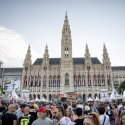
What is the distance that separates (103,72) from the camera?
80.1 m

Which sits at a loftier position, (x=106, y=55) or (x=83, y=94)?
(x=106, y=55)

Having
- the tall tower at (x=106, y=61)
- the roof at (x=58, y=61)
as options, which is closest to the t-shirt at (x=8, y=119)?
the tall tower at (x=106, y=61)

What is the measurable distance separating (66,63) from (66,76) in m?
4.93

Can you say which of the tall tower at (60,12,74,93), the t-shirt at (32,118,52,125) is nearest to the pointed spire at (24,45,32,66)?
the tall tower at (60,12,74,93)

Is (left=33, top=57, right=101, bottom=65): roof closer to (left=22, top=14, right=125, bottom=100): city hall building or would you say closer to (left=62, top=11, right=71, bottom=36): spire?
(left=22, top=14, right=125, bottom=100): city hall building

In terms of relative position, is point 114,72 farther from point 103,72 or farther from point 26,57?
point 26,57

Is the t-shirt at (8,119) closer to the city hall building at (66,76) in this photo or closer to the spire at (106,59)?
the city hall building at (66,76)

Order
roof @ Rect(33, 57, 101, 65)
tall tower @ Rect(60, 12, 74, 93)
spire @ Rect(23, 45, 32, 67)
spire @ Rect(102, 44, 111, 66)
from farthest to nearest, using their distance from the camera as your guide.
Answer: roof @ Rect(33, 57, 101, 65) < spire @ Rect(23, 45, 32, 67) < spire @ Rect(102, 44, 111, 66) < tall tower @ Rect(60, 12, 74, 93)

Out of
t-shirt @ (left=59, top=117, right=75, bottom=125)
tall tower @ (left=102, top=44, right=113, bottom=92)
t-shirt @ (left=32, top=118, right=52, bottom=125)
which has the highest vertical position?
tall tower @ (left=102, top=44, right=113, bottom=92)

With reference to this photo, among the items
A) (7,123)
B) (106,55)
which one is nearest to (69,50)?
(106,55)

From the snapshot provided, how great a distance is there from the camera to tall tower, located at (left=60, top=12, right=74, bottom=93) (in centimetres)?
7794

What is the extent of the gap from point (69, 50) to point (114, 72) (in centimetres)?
2820

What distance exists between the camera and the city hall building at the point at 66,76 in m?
78.1

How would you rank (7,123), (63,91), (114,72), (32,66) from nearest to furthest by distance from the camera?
(7,123), (63,91), (32,66), (114,72)
